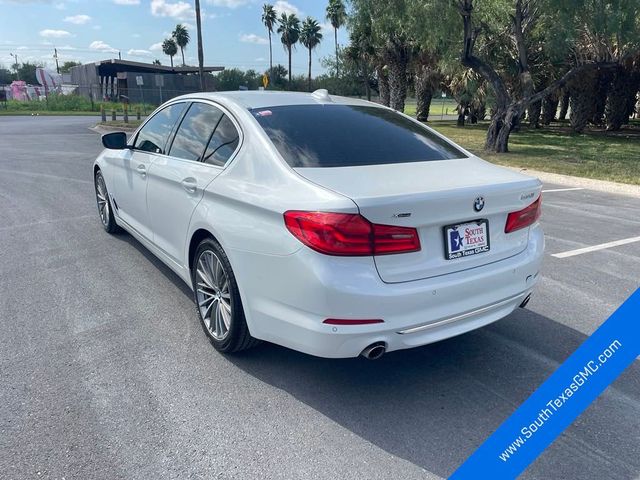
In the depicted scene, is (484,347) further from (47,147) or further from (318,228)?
(47,147)

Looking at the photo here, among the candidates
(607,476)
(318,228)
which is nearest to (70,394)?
(318,228)

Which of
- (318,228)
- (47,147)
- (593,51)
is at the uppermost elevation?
(593,51)

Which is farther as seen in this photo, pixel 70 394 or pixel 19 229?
pixel 19 229

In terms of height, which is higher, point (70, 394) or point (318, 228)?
point (318, 228)

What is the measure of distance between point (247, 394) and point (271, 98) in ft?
7.11

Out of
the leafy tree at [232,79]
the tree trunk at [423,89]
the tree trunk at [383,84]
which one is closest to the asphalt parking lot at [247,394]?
the tree trunk at [423,89]

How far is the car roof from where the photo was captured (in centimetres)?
377

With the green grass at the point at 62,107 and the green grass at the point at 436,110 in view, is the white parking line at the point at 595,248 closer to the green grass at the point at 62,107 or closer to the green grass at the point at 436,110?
the green grass at the point at 62,107

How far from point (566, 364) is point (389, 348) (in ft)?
3.64

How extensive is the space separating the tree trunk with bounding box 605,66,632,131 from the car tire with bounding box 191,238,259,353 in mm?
28619

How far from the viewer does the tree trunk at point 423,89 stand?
31.8 m

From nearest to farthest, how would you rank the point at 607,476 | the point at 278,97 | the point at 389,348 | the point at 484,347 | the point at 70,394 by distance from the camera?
the point at 607,476 → the point at 389,348 → the point at 70,394 → the point at 484,347 → the point at 278,97

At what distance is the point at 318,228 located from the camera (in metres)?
2.57

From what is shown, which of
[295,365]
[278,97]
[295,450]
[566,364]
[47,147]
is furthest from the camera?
[47,147]
